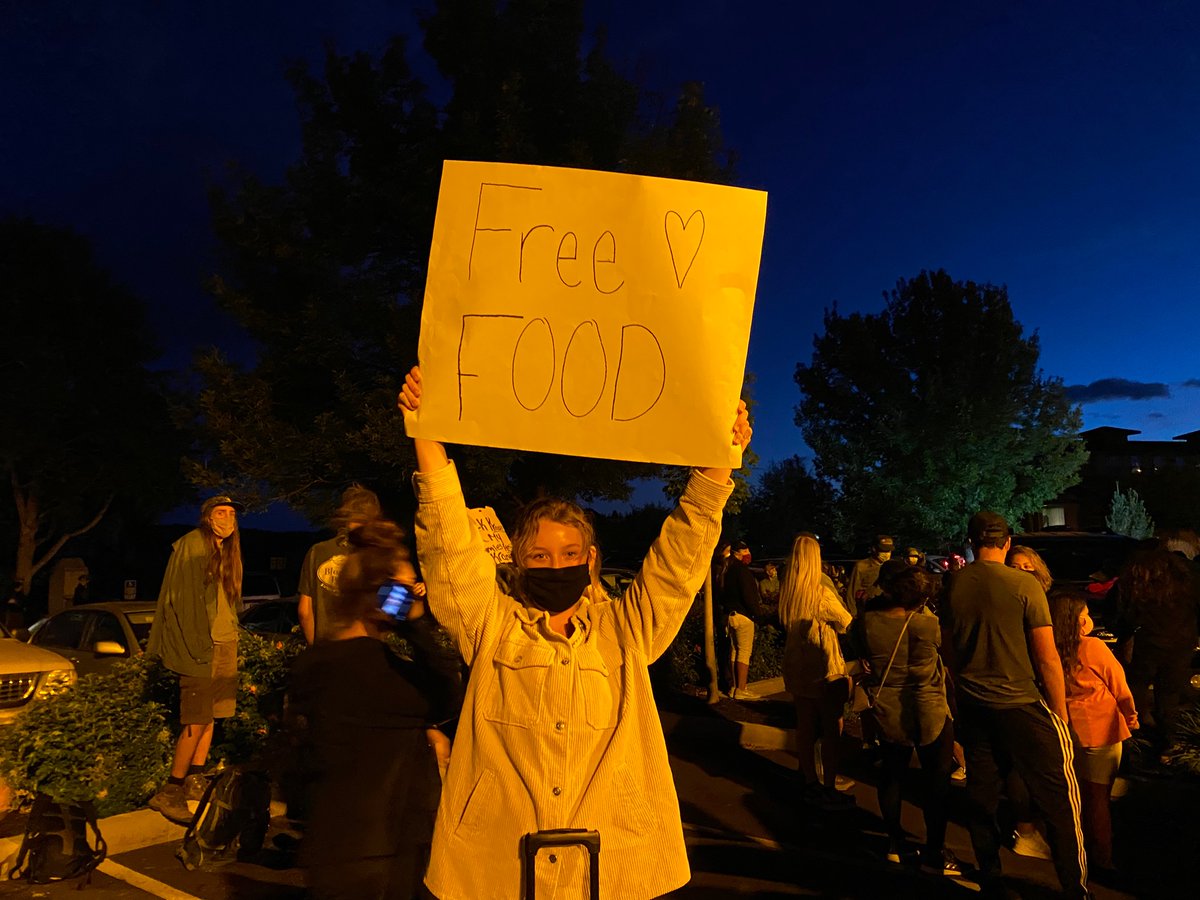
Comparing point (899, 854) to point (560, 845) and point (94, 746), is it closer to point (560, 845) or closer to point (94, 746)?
point (560, 845)

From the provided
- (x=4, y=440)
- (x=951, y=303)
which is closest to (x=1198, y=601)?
(x=4, y=440)

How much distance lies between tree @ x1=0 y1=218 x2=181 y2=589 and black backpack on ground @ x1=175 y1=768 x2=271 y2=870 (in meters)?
26.6

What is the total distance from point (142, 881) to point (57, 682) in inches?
66.3

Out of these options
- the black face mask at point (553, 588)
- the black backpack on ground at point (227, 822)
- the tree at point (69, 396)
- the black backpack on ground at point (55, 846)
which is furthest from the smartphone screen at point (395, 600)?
the tree at point (69, 396)

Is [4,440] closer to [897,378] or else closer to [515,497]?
[515,497]

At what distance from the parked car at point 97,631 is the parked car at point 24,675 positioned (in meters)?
→ 1.47

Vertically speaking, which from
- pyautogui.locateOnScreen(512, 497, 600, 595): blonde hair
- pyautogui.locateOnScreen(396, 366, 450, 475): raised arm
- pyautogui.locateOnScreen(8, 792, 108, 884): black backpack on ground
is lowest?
pyautogui.locateOnScreen(8, 792, 108, 884): black backpack on ground

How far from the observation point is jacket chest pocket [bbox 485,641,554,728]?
87.0 inches

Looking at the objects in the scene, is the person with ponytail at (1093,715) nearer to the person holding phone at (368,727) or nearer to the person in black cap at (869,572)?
the person in black cap at (869,572)

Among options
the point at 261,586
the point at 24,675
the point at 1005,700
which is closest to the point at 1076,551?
the point at 1005,700

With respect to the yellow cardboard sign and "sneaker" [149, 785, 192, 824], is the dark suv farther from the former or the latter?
the yellow cardboard sign

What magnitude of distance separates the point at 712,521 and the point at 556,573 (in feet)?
1.36

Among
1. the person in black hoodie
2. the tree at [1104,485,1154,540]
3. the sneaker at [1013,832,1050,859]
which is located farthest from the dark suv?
the tree at [1104,485,1154,540]

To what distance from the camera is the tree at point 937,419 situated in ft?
107
